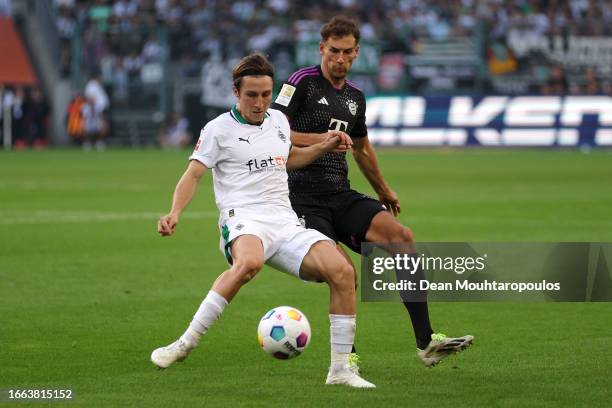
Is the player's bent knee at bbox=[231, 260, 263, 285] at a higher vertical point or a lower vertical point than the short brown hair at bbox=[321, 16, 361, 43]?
lower

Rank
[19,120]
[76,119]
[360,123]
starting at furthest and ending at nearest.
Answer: [19,120] → [76,119] → [360,123]

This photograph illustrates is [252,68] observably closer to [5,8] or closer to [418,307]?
[418,307]

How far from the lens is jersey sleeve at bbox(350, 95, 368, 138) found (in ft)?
27.6

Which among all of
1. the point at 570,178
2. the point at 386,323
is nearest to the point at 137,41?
the point at 570,178

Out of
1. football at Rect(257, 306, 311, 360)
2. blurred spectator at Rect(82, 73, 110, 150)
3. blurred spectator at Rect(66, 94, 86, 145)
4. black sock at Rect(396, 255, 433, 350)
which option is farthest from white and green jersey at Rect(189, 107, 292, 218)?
blurred spectator at Rect(66, 94, 86, 145)

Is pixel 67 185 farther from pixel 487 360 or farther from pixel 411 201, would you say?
pixel 487 360

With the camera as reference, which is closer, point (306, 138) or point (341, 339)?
point (341, 339)

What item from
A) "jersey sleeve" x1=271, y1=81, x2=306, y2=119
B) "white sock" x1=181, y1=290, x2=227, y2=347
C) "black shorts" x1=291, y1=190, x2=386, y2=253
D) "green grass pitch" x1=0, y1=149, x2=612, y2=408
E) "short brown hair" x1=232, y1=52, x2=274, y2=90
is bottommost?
"green grass pitch" x1=0, y1=149, x2=612, y2=408

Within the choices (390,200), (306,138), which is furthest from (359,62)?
(306,138)

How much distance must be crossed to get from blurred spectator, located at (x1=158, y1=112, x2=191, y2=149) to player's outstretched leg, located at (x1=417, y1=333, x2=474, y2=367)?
32.4 meters

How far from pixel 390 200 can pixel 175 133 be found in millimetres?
31440

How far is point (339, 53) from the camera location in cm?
807

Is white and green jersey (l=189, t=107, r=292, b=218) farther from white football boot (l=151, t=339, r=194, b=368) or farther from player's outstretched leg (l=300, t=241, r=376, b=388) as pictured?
white football boot (l=151, t=339, r=194, b=368)

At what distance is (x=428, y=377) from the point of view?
7.23 m
